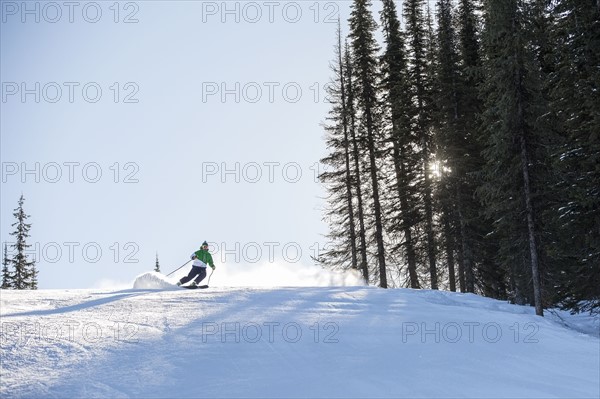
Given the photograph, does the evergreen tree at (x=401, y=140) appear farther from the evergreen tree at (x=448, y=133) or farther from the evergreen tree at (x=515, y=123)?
the evergreen tree at (x=515, y=123)

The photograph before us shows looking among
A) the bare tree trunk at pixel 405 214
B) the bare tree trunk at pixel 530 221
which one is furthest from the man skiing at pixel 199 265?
the bare tree trunk at pixel 405 214

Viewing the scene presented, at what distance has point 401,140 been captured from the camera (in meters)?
27.7

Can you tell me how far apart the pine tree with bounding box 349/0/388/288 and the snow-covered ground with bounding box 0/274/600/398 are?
1373 centimetres

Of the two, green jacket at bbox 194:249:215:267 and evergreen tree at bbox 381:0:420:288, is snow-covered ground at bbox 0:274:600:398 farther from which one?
evergreen tree at bbox 381:0:420:288

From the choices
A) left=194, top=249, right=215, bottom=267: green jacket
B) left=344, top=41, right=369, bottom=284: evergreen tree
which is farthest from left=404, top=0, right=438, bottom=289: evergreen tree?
left=194, top=249, right=215, bottom=267: green jacket

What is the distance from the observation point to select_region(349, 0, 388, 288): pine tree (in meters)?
26.4

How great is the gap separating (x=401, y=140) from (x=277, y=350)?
69.7 feet

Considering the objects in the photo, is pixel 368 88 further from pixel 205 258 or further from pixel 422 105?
pixel 205 258

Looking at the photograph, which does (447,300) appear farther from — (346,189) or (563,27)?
(346,189)

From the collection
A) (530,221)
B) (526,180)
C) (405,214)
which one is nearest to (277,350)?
(530,221)

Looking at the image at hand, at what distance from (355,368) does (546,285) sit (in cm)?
1542

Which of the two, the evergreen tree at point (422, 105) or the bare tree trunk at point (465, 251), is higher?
the evergreen tree at point (422, 105)

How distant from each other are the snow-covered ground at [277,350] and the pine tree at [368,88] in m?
13.7

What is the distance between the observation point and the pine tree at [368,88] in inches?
1038
